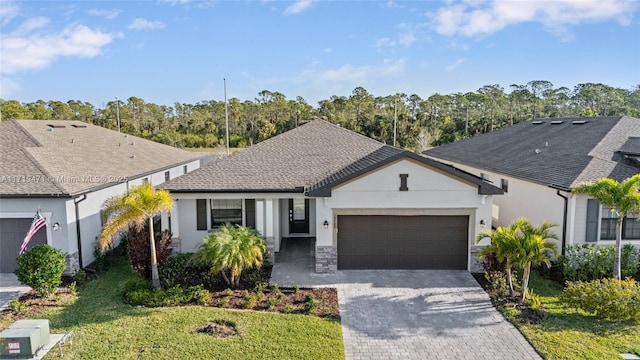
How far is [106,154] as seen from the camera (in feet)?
59.8

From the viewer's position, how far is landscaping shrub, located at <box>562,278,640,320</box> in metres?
9.09

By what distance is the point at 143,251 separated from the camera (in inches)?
459

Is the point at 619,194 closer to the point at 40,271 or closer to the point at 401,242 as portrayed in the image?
the point at 401,242

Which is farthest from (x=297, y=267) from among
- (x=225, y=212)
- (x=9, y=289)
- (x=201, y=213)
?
(x=9, y=289)

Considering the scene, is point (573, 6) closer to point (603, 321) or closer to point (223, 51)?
point (603, 321)

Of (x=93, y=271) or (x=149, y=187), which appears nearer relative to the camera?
(x=149, y=187)

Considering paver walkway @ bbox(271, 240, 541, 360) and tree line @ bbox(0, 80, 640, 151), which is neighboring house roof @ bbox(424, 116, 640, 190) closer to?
paver walkway @ bbox(271, 240, 541, 360)

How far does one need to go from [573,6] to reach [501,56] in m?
5.50

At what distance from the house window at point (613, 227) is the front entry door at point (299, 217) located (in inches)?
410

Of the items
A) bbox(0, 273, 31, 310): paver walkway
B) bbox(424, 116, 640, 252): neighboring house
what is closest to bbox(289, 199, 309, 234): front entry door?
bbox(424, 116, 640, 252): neighboring house

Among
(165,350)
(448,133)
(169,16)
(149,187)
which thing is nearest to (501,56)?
(169,16)

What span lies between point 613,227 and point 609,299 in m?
4.67

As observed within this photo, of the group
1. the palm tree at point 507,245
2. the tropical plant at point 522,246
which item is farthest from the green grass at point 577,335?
the palm tree at point 507,245

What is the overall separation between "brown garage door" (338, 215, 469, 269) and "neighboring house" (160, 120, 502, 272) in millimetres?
33
